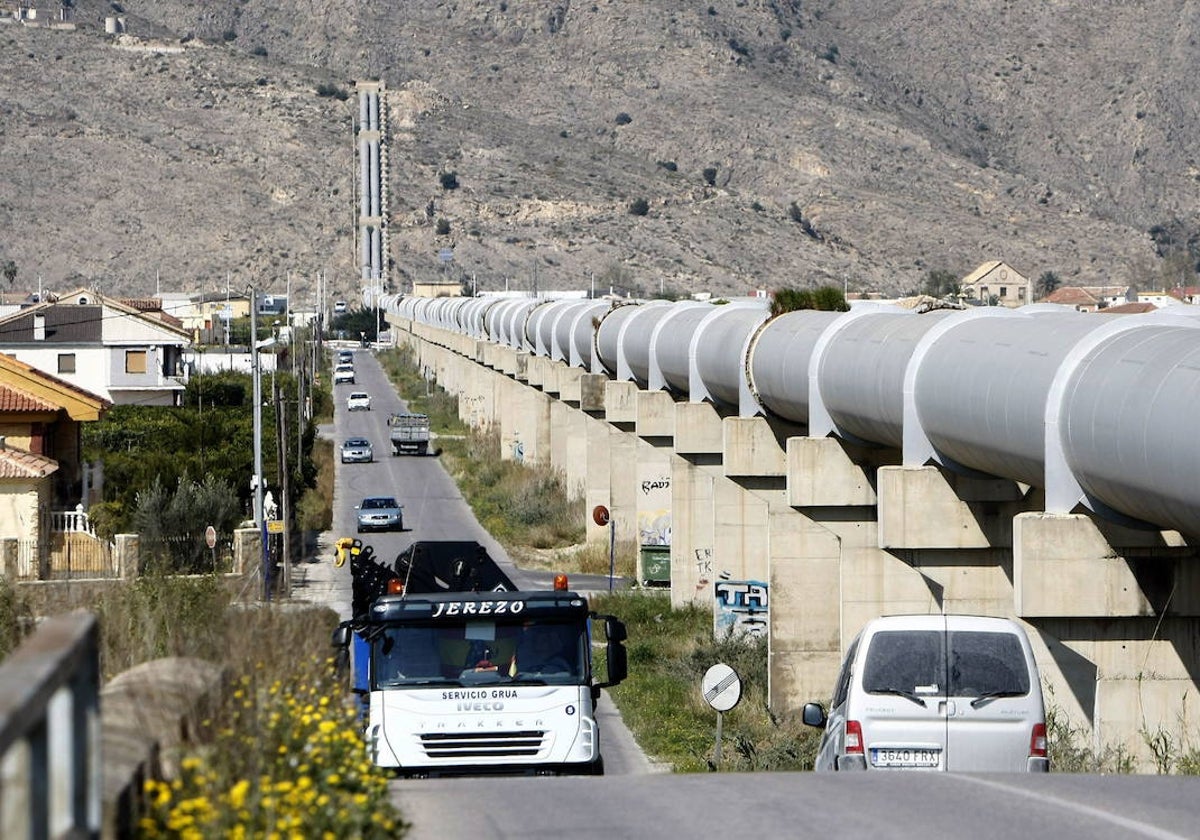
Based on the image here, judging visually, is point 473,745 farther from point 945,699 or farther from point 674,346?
point 674,346

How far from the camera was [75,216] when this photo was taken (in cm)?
17212

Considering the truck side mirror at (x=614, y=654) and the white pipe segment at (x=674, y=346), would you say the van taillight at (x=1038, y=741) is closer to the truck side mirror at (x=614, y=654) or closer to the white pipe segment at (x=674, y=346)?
the truck side mirror at (x=614, y=654)

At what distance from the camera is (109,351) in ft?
256

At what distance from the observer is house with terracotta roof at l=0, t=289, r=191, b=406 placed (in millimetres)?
76938

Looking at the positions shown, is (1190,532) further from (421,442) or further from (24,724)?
(421,442)

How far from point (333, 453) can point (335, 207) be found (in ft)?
381

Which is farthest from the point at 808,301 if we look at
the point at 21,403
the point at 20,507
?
the point at 21,403

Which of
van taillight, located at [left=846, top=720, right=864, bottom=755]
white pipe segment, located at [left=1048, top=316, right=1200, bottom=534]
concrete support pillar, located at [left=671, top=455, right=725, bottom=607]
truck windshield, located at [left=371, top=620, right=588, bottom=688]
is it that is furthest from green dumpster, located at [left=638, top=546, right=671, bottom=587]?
van taillight, located at [left=846, top=720, right=864, bottom=755]

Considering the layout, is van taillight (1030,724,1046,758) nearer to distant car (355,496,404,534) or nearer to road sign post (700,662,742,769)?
road sign post (700,662,742,769)

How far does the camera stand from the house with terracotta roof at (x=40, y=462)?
4122 cm

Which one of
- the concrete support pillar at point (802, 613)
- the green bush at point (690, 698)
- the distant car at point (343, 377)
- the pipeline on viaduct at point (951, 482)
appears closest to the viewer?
the pipeline on viaduct at point (951, 482)

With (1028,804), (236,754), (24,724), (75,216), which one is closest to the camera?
(24,724)

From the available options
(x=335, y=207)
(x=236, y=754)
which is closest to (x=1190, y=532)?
(x=236, y=754)

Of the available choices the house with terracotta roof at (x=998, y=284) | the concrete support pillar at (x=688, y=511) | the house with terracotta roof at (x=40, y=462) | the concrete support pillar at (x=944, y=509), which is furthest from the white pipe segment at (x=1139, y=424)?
the house with terracotta roof at (x=998, y=284)
